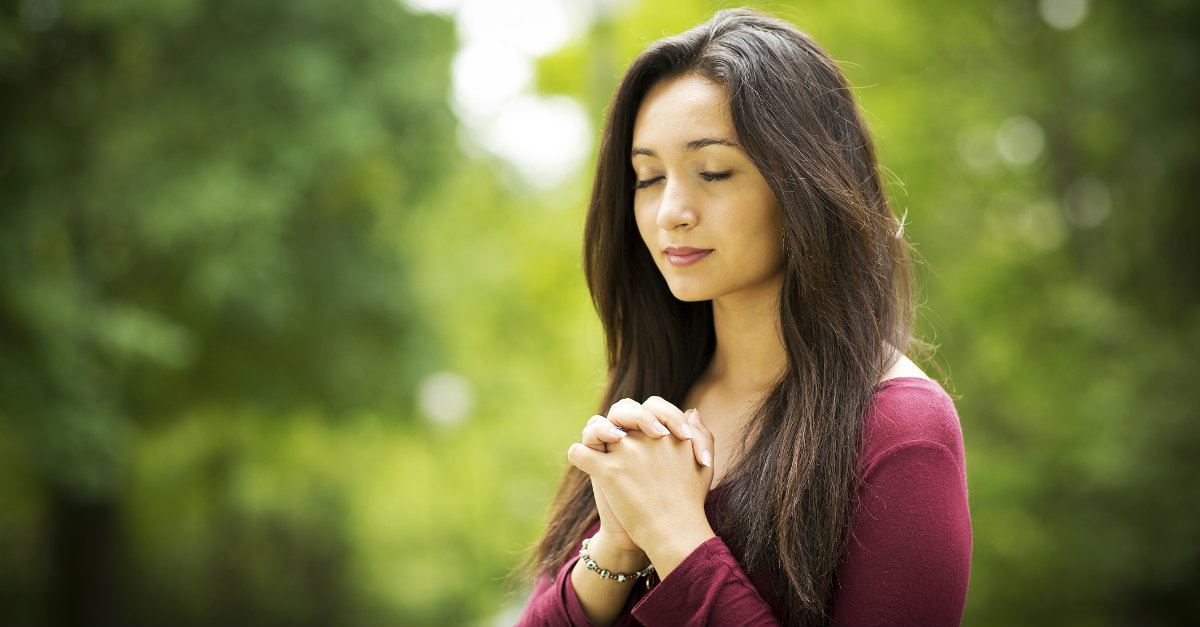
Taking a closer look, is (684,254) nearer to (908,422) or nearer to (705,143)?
(705,143)

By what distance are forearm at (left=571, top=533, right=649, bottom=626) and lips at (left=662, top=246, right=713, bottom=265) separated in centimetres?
48

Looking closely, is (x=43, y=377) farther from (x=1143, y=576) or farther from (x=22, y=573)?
(x=1143, y=576)

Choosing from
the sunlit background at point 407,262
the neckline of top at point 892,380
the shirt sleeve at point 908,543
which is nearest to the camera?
the shirt sleeve at point 908,543

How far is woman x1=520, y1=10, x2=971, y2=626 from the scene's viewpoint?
5.24ft

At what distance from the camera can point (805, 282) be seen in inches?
67.9

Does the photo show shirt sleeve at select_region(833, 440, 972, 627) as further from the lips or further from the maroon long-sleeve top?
the lips

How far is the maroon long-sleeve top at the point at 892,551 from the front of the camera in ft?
5.14

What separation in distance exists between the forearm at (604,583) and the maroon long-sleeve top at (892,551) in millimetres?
129

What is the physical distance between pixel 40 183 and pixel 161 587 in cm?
696

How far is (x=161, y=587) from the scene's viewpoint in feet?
41.7

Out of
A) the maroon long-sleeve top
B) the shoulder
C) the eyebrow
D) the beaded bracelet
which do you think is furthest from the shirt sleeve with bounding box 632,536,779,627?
the eyebrow

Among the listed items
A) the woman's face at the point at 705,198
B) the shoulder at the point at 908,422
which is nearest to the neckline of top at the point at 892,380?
the shoulder at the point at 908,422

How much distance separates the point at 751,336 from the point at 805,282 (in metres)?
0.23

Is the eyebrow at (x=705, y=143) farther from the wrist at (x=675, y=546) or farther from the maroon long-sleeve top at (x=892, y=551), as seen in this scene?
the wrist at (x=675, y=546)
